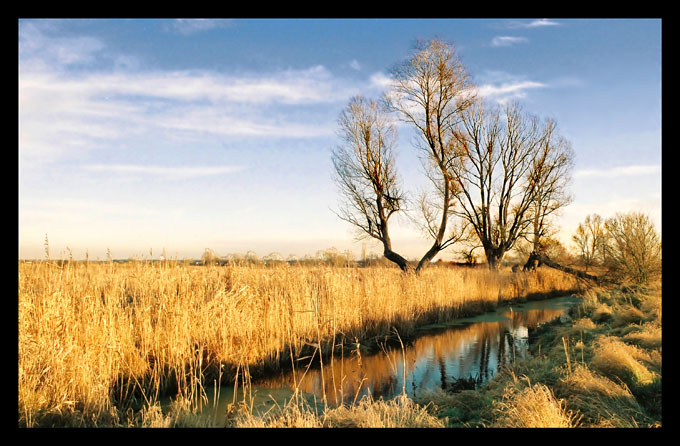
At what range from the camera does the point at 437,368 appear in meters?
8.00

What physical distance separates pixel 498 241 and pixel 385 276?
12968 mm

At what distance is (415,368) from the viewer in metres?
7.76

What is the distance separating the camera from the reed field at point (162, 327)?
4.86 m

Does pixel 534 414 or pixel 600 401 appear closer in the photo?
pixel 534 414

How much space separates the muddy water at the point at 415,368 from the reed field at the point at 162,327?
46 cm

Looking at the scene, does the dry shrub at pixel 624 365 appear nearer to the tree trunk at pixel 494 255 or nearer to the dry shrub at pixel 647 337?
the dry shrub at pixel 647 337

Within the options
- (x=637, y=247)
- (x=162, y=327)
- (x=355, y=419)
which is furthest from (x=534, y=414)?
(x=637, y=247)

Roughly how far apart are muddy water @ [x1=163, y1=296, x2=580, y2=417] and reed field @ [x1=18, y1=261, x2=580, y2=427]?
0.46 meters

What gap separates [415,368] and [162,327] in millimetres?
4328

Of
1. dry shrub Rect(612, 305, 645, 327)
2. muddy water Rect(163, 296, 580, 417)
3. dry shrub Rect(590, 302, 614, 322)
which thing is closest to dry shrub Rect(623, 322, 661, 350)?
dry shrub Rect(612, 305, 645, 327)

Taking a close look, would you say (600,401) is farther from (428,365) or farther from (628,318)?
(628,318)

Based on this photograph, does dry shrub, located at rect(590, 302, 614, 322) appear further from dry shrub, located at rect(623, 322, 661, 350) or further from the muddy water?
dry shrub, located at rect(623, 322, 661, 350)
